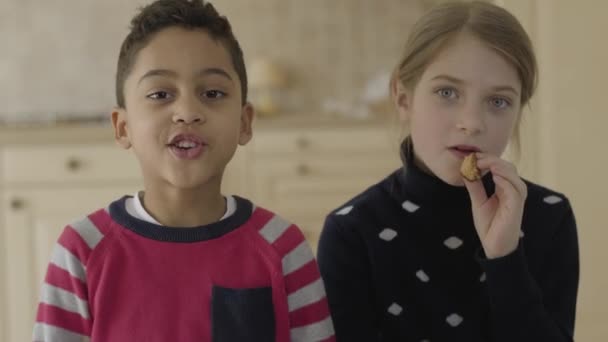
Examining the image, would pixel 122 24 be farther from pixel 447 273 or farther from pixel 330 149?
pixel 447 273

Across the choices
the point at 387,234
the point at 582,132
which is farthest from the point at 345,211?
the point at 582,132

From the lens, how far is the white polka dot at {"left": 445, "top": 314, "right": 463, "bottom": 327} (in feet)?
3.59

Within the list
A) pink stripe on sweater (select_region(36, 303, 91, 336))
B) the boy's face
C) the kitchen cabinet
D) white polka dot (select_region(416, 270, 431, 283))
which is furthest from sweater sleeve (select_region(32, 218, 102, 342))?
the kitchen cabinet

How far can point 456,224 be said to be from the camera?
44.3 inches

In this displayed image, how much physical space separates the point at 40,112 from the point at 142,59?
277cm

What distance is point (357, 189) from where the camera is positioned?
2.73m

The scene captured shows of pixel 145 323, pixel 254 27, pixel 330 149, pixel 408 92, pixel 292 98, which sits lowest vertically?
pixel 145 323

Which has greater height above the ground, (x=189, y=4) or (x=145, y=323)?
(x=189, y=4)

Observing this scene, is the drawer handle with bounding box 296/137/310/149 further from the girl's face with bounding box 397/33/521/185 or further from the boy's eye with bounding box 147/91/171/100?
the boy's eye with bounding box 147/91/171/100

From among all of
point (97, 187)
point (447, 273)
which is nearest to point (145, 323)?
point (447, 273)

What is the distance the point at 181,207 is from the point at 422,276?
0.40 metres

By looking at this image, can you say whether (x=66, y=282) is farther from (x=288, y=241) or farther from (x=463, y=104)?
(x=463, y=104)

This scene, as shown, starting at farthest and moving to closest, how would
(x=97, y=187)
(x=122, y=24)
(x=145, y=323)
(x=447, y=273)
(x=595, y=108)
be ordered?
1. (x=122, y=24)
2. (x=97, y=187)
3. (x=595, y=108)
4. (x=447, y=273)
5. (x=145, y=323)

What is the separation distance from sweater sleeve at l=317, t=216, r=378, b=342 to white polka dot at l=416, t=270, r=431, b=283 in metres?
0.07
